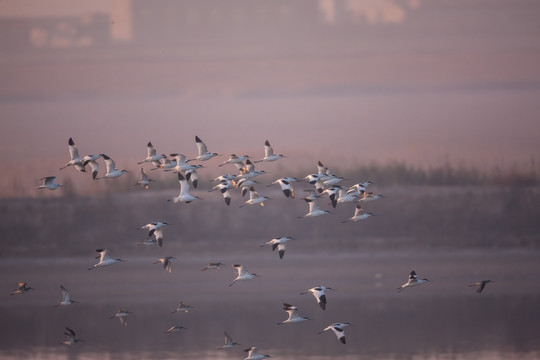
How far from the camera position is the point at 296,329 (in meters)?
39.2

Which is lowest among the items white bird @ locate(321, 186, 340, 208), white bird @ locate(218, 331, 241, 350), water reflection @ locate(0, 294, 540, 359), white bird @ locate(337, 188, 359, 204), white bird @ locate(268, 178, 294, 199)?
water reflection @ locate(0, 294, 540, 359)

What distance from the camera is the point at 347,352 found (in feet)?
112

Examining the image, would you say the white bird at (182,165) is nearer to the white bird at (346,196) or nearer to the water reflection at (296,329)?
the white bird at (346,196)

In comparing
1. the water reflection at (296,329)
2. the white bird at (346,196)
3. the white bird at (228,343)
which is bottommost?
the water reflection at (296,329)

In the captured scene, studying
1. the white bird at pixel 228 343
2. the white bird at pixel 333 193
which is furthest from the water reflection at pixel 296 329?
the white bird at pixel 333 193

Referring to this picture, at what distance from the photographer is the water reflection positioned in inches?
1355

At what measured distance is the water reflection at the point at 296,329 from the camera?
34406 mm

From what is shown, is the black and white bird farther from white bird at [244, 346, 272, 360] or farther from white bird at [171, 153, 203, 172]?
white bird at [244, 346, 272, 360]

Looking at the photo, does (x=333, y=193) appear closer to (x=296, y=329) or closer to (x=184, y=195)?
(x=184, y=195)

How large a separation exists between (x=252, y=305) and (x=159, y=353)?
1040cm

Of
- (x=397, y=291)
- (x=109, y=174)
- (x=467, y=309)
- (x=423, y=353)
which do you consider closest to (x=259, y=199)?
(x=109, y=174)

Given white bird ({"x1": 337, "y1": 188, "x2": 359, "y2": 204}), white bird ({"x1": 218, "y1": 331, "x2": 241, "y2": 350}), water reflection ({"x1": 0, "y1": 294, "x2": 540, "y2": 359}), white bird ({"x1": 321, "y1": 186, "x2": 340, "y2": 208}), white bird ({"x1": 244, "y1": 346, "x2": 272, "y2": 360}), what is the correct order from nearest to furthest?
white bird ({"x1": 244, "y1": 346, "x2": 272, "y2": 360}) → white bird ({"x1": 218, "y1": 331, "x2": 241, "y2": 350}) → white bird ({"x1": 321, "y1": 186, "x2": 340, "y2": 208}) → water reflection ({"x1": 0, "y1": 294, "x2": 540, "y2": 359}) → white bird ({"x1": 337, "y1": 188, "x2": 359, "y2": 204})

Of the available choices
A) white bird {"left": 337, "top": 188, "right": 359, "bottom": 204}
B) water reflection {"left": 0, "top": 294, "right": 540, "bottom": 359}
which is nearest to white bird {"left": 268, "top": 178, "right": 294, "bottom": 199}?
white bird {"left": 337, "top": 188, "right": 359, "bottom": 204}

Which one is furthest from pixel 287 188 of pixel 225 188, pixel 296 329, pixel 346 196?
pixel 296 329
